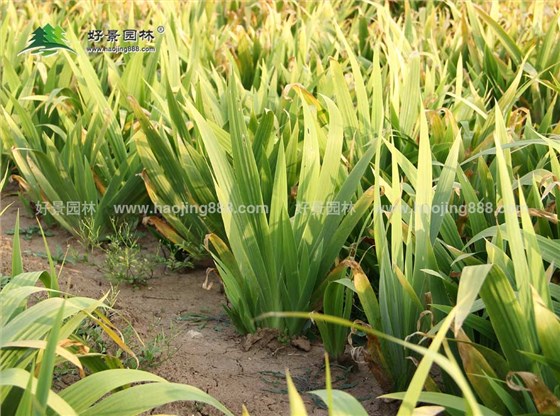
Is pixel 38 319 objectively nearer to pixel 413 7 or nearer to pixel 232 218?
pixel 232 218

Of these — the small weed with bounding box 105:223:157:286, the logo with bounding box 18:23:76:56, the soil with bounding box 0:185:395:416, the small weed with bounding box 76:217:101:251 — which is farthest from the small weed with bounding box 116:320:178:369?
the logo with bounding box 18:23:76:56

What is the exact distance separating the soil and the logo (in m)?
0.97

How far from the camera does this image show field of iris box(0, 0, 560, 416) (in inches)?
47.9

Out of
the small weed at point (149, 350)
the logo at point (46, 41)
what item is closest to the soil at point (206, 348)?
the small weed at point (149, 350)

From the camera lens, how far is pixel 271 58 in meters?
2.84

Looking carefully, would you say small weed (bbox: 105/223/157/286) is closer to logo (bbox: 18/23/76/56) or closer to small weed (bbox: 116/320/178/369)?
small weed (bbox: 116/320/178/369)

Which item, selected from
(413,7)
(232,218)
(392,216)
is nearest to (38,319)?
(232,218)

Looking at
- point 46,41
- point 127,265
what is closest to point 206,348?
point 127,265

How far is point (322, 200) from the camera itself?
1.70 m

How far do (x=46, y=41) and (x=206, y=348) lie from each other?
5.44ft

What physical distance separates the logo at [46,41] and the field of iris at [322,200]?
4 cm

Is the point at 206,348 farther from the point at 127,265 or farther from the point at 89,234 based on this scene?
the point at 89,234

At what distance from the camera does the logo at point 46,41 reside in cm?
282

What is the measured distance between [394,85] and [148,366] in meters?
1.14
